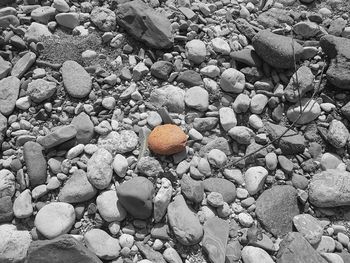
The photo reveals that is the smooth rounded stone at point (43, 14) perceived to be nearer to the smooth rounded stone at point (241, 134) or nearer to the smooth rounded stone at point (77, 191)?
the smooth rounded stone at point (77, 191)

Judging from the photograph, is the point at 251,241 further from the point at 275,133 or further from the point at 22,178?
the point at 22,178

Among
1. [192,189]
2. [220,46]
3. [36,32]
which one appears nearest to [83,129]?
[192,189]

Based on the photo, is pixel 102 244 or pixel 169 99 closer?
pixel 102 244

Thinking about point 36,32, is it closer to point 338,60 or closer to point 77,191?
point 77,191

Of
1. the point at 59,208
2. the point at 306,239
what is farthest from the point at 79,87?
the point at 306,239

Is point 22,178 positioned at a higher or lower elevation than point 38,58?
lower

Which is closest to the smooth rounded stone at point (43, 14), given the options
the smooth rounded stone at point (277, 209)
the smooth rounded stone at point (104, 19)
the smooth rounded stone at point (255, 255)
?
the smooth rounded stone at point (104, 19)
